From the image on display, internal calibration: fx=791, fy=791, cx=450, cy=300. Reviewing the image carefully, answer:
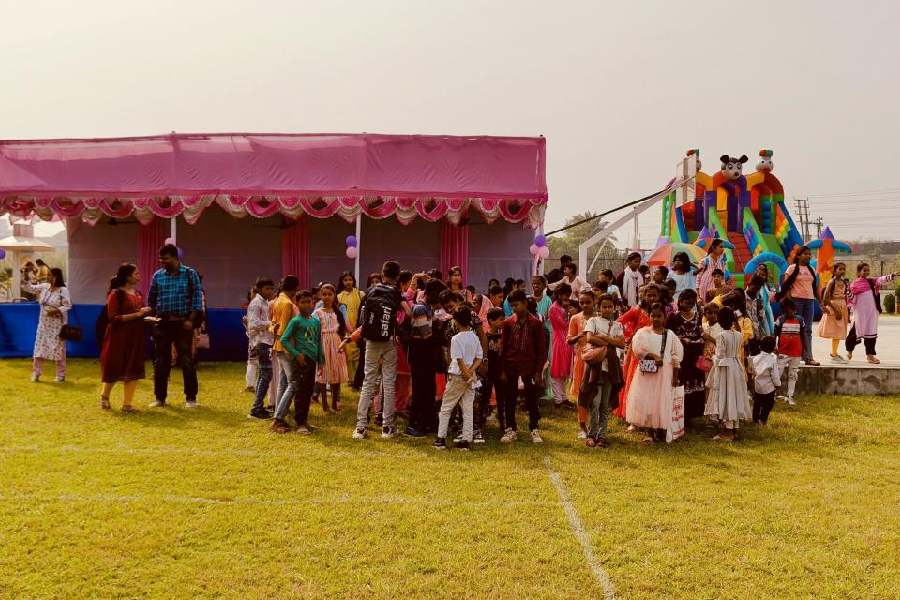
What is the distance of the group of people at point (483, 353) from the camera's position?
7383 mm

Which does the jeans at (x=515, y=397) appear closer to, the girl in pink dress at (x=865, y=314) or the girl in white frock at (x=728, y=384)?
the girl in white frock at (x=728, y=384)

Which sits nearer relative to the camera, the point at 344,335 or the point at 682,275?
the point at 344,335

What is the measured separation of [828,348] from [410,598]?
12.1 m

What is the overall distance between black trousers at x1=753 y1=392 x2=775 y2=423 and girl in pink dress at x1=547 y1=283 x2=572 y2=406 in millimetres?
2151

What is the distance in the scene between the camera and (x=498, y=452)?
7.12 metres

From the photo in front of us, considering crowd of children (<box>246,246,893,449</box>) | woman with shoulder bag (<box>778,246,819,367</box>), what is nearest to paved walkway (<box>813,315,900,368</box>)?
woman with shoulder bag (<box>778,246,819,367</box>)

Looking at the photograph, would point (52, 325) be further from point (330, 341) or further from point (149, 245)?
point (149, 245)

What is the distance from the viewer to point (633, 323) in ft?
27.0

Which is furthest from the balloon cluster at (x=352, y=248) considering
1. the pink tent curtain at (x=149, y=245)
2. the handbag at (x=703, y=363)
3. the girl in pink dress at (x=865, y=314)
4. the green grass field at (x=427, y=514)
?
the girl in pink dress at (x=865, y=314)

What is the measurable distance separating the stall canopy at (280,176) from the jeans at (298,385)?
21.3 ft

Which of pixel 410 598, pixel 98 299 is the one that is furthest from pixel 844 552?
pixel 98 299

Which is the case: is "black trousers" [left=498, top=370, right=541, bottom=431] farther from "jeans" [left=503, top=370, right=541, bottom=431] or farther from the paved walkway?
the paved walkway

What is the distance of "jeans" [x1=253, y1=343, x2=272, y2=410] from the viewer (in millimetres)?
8620

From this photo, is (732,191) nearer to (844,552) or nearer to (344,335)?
(344,335)
